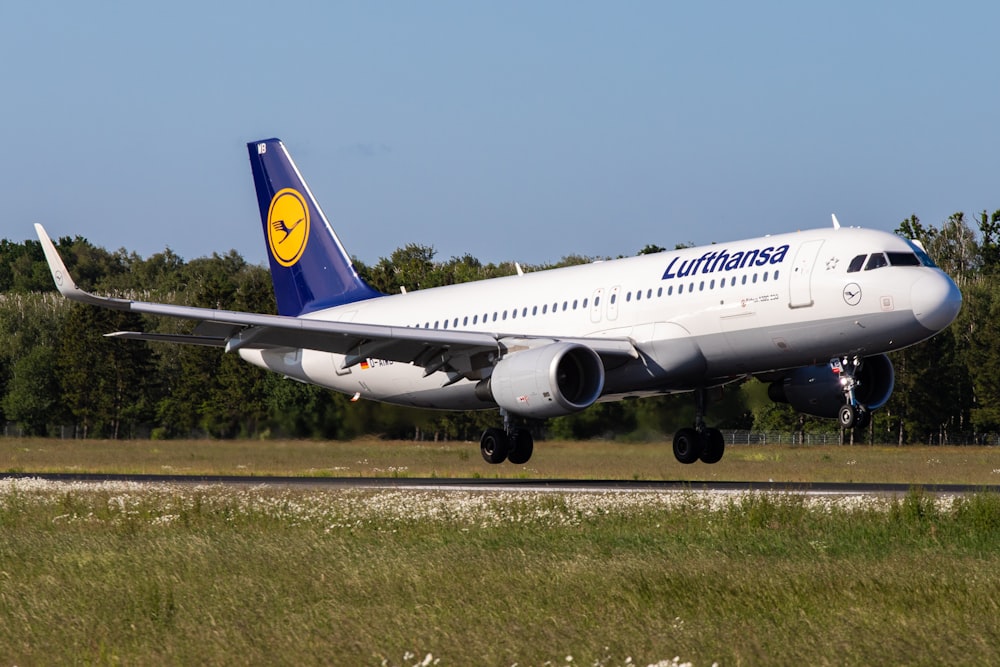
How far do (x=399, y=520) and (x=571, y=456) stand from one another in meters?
21.1

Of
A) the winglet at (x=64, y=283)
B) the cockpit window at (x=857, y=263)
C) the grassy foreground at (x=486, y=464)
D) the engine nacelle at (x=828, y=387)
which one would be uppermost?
the cockpit window at (x=857, y=263)

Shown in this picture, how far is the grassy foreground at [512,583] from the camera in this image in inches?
401

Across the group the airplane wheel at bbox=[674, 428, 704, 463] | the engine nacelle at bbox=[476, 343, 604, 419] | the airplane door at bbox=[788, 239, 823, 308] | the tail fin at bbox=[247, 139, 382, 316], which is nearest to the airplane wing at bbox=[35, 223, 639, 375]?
the engine nacelle at bbox=[476, 343, 604, 419]

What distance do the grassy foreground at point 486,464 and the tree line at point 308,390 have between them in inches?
26.2

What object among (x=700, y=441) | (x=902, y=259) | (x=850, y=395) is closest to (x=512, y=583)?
(x=902, y=259)

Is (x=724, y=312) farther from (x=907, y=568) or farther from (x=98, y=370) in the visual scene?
(x=98, y=370)

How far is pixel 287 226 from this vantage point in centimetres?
4066

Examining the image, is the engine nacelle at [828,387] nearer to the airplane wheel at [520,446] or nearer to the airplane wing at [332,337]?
the airplane wing at [332,337]

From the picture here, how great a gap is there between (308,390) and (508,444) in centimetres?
1131

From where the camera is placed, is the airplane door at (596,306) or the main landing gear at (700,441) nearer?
the airplane door at (596,306)

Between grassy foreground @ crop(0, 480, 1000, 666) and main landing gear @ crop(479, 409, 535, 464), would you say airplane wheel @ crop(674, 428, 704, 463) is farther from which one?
grassy foreground @ crop(0, 480, 1000, 666)

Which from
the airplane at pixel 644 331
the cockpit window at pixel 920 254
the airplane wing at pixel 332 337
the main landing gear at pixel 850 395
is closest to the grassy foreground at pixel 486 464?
the airplane at pixel 644 331

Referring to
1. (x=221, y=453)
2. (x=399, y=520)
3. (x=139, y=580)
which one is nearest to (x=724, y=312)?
(x=399, y=520)

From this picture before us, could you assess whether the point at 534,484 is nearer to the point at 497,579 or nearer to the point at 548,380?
the point at 548,380
